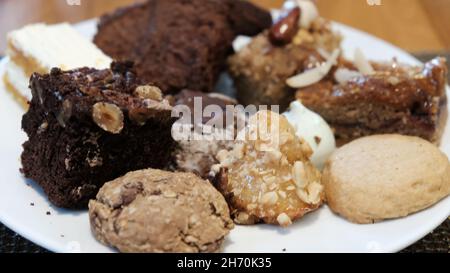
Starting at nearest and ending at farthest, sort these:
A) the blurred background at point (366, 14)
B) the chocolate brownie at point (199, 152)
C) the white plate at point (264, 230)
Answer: the white plate at point (264, 230), the chocolate brownie at point (199, 152), the blurred background at point (366, 14)

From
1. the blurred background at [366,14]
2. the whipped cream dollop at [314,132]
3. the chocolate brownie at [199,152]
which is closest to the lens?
the chocolate brownie at [199,152]

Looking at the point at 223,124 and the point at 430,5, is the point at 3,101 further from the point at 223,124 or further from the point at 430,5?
the point at 430,5

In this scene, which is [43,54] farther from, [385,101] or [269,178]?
[385,101]

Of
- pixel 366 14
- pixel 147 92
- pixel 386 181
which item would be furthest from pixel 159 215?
pixel 366 14

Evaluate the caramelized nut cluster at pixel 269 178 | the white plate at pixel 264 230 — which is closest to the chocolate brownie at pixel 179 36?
the caramelized nut cluster at pixel 269 178

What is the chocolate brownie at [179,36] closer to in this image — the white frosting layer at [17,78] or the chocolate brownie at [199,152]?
the white frosting layer at [17,78]

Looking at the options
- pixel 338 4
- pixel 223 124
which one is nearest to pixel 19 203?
pixel 223 124

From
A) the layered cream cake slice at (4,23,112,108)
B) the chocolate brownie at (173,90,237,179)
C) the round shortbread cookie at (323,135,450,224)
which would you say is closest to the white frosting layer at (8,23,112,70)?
the layered cream cake slice at (4,23,112,108)

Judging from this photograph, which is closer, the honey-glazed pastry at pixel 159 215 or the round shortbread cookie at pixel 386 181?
the honey-glazed pastry at pixel 159 215
